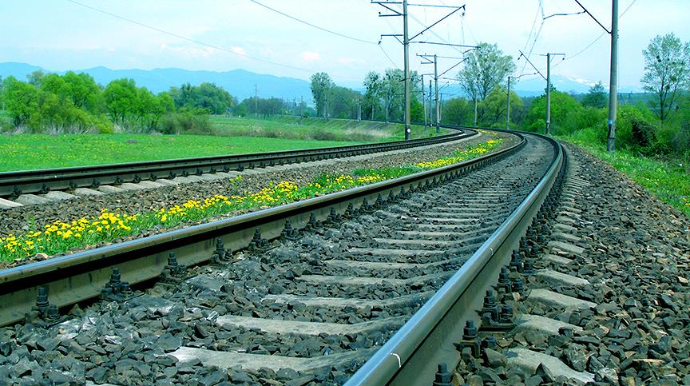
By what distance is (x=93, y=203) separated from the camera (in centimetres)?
994

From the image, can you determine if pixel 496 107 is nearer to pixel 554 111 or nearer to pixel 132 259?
pixel 554 111

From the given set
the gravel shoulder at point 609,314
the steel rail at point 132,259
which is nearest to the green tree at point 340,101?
the gravel shoulder at point 609,314

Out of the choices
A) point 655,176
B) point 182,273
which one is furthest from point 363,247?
point 655,176

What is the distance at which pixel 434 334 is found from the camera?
325cm

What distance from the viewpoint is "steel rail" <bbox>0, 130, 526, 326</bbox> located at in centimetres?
405

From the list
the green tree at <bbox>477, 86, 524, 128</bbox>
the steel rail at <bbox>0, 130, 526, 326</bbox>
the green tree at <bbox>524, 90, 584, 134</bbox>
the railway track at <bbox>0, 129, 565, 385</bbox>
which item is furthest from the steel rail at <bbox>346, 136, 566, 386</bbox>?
the green tree at <bbox>477, 86, 524, 128</bbox>

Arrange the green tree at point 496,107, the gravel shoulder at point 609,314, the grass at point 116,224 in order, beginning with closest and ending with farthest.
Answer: the gravel shoulder at point 609,314 < the grass at point 116,224 < the green tree at point 496,107

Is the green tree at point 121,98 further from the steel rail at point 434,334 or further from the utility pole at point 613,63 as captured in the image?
the steel rail at point 434,334

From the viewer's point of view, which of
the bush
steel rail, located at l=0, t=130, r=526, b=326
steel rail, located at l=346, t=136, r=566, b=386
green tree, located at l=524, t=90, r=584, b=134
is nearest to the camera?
steel rail, located at l=346, t=136, r=566, b=386

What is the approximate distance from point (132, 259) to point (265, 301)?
3.33 feet

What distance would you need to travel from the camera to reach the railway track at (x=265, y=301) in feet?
10.8

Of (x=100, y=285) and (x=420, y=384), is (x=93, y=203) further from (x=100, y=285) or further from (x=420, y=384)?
(x=420, y=384)

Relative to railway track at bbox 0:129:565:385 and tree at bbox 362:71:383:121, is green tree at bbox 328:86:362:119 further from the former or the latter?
railway track at bbox 0:129:565:385

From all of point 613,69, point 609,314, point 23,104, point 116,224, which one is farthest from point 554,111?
point 609,314
